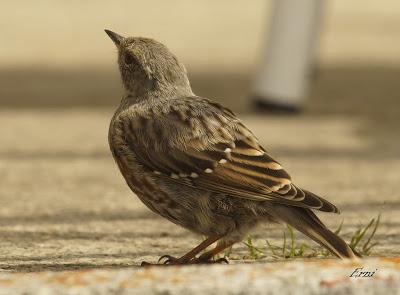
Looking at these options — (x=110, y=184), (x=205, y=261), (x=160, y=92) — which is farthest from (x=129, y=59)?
(x=110, y=184)

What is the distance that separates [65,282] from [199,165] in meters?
1.39

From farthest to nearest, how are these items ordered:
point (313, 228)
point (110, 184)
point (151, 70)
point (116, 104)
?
point (116, 104), point (110, 184), point (151, 70), point (313, 228)

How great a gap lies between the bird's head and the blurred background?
2.64ft

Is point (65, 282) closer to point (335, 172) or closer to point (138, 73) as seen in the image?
point (138, 73)

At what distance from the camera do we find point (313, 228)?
4.89m

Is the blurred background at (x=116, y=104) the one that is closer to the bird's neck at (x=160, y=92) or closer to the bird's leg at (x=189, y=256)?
the bird's leg at (x=189, y=256)

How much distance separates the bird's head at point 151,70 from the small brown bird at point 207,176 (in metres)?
0.25

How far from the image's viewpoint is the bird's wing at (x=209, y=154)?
5000mm

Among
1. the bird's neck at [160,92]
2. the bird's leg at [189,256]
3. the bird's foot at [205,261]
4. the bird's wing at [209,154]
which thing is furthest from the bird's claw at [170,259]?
the bird's neck at [160,92]

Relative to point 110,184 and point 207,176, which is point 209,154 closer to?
point 207,176

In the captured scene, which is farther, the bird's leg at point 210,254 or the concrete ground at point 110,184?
the concrete ground at point 110,184

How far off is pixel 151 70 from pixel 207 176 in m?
1.04

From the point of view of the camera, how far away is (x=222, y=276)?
3.96m

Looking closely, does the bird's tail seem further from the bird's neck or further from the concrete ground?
the bird's neck
